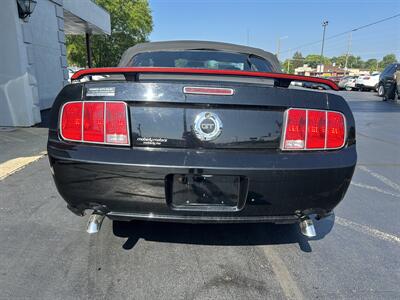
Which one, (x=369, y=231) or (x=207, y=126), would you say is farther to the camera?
(x=369, y=231)

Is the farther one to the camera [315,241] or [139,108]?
[315,241]

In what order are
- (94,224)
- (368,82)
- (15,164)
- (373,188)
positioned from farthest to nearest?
(368,82)
(15,164)
(373,188)
(94,224)

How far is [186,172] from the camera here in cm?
185

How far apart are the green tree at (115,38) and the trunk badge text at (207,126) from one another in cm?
2964

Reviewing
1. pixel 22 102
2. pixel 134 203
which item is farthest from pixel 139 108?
pixel 22 102

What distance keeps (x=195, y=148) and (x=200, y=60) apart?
1.57m

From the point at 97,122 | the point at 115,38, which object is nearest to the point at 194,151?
the point at 97,122

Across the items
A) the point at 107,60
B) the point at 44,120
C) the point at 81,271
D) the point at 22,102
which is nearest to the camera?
the point at 81,271

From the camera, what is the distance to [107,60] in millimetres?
30984

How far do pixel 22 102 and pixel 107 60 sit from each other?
84.0 feet

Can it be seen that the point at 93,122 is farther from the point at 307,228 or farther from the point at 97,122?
the point at 307,228

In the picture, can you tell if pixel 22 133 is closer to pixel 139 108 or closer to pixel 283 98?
pixel 139 108

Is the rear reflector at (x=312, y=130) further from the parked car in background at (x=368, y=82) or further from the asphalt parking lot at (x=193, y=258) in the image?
the parked car in background at (x=368, y=82)

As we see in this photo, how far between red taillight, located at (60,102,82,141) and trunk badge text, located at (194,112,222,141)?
730 mm
